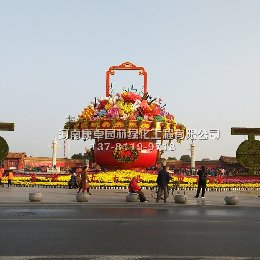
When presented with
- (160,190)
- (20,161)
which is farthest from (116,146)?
(20,161)

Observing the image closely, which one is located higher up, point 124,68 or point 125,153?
point 124,68

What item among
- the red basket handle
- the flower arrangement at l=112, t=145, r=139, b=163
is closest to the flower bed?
the flower arrangement at l=112, t=145, r=139, b=163

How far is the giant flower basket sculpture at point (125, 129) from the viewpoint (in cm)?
3556

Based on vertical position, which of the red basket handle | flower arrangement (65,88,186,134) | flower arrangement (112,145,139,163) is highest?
the red basket handle

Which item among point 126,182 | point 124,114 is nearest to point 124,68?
point 124,114

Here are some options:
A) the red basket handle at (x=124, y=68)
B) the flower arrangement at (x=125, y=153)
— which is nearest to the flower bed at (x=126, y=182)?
the flower arrangement at (x=125, y=153)

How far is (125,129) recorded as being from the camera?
116ft

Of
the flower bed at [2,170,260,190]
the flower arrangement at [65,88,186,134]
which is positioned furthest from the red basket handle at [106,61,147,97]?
the flower bed at [2,170,260,190]

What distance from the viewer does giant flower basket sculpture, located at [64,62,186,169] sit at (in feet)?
117

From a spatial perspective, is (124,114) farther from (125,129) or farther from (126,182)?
(126,182)

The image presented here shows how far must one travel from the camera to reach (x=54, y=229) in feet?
39.3

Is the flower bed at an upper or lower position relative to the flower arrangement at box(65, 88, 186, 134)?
lower

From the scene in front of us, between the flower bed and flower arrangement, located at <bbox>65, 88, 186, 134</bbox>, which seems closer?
the flower bed

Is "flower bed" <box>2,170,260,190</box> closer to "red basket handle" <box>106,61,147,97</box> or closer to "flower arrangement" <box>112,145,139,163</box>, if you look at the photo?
"flower arrangement" <box>112,145,139,163</box>
